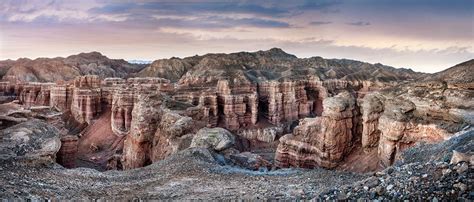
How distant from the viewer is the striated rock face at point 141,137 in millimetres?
32625

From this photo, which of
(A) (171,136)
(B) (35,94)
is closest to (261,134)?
(A) (171,136)

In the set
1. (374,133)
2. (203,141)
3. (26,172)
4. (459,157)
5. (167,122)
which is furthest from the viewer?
(167,122)

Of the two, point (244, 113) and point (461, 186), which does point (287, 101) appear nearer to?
point (244, 113)

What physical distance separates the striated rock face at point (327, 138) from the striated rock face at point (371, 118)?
1208 mm

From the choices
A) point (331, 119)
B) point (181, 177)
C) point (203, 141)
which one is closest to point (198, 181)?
point (181, 177)

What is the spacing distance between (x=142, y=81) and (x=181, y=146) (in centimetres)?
3203

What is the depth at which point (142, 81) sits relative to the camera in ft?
188

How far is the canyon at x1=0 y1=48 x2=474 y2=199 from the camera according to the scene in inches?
870

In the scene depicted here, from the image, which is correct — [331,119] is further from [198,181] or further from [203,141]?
[198,181]

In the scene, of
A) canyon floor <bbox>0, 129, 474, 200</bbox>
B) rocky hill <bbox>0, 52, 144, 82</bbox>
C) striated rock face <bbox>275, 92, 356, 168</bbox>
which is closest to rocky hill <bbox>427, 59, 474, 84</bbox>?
striated rock face <bbox>275, 92, 356, 168</bbox>

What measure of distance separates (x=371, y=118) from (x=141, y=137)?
53.0 feet

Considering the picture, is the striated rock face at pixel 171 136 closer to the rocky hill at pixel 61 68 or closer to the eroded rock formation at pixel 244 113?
the eroded rock formation at pixel 244 113

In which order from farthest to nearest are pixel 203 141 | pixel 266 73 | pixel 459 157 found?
pixel 266 73, pixel 203 141, pixel 459 157

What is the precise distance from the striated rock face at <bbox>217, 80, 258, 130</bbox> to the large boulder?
27.3 metres
